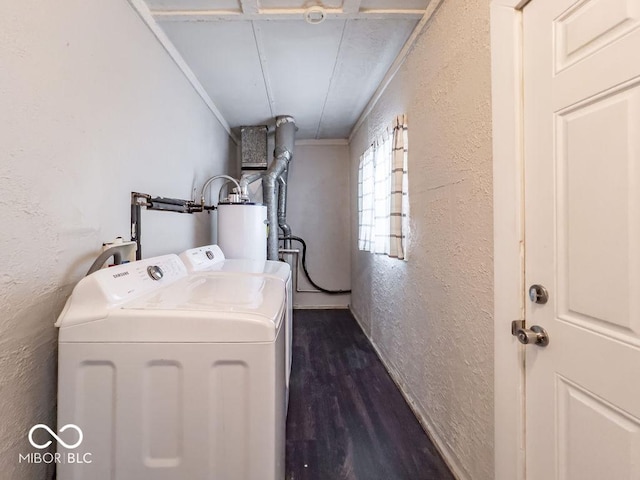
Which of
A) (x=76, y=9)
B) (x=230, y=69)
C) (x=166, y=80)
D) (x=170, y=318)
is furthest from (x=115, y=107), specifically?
(x=230, y=69)

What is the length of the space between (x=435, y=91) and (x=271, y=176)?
2059 mm

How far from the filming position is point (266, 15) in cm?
162


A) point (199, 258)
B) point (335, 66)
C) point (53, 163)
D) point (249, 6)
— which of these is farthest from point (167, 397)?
point (335, 66)

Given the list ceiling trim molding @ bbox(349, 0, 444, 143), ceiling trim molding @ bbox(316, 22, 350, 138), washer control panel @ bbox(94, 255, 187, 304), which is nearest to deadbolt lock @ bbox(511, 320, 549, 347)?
washer control panel @ bbox(94, 255, 187, 304)

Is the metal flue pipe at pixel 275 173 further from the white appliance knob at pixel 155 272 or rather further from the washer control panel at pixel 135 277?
the white appliance knob at pixel 155 272

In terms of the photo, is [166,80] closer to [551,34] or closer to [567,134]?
[551,34]

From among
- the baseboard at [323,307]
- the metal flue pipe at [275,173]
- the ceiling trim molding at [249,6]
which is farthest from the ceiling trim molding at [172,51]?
the baseboard at [323,307]

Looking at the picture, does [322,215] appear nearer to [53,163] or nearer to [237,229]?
[237,229]

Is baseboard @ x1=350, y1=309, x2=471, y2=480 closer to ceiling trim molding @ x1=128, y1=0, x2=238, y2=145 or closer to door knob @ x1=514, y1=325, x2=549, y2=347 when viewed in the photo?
door knob @ x1=514, y1=325, x2=549, y2=347

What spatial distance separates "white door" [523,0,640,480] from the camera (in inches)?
26.4

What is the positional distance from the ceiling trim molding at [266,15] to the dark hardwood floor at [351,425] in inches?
88.6

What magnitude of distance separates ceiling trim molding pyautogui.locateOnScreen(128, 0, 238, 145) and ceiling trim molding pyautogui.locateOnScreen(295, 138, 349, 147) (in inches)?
49.3

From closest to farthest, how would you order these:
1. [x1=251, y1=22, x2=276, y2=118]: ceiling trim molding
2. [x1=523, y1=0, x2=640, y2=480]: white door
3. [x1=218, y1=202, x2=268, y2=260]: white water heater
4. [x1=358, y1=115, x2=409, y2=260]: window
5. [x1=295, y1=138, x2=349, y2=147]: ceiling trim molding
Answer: [x1=523, y1=0, x2=640, y2=480]: white door < [x1=251, y1=22, x2=276, y2=118]: ceiling trim molding < [x1=358, y1=115, x2=409, y2=260]: window < [x1=218, y1=202, x2=268, y2=260]: white water heater < [x1=295, y1=138, x2=349, y2=147]: ceiling trim molding

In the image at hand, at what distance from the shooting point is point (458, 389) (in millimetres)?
1358
